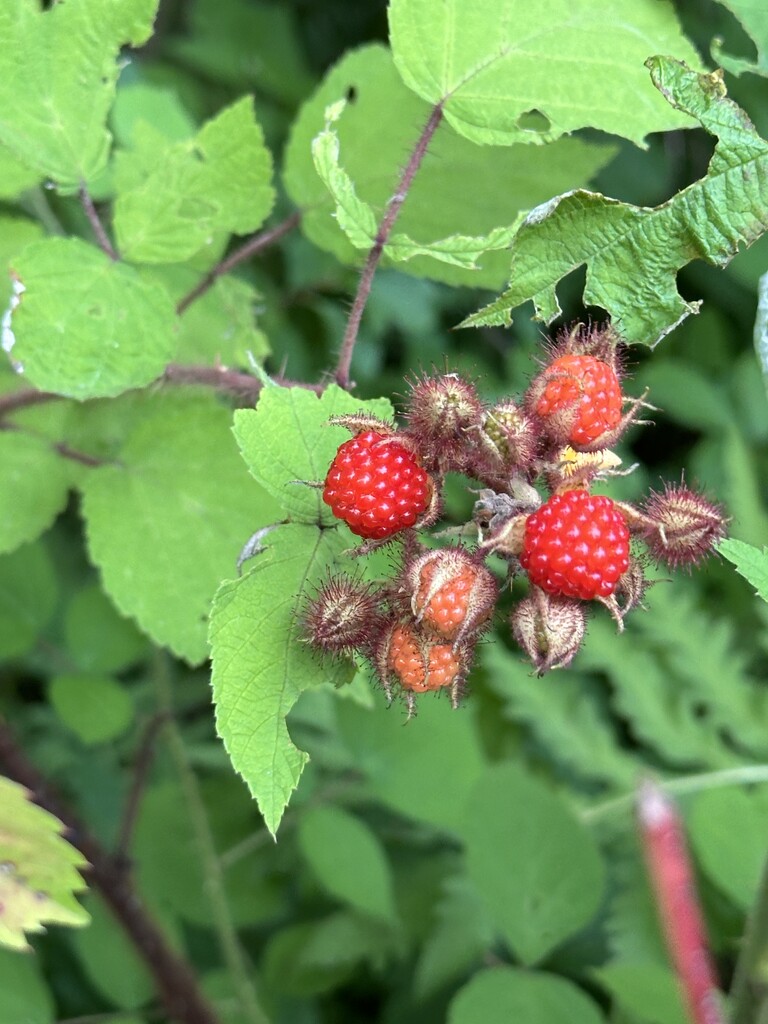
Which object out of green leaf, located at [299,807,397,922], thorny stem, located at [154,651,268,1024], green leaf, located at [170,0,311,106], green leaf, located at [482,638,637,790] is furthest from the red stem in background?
green leaf, located at [170,0,311,106]

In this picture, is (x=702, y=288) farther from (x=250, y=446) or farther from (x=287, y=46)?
(x=250, y=446)

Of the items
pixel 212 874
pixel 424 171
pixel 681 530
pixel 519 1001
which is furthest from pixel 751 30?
pixel 212 874

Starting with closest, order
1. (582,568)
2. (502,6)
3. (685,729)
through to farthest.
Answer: (582,568) → (502,6) → (685,729)

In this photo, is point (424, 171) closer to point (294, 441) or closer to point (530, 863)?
point (294, 441)

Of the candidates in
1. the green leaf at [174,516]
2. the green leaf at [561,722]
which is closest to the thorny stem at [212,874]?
the green leaf at [174,516]

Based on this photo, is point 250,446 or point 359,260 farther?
point 359,260

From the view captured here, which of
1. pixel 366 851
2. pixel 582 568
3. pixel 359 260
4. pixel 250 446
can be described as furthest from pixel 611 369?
pixel 366 851

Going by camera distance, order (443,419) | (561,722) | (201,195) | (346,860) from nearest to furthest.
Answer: (443,419) → (201,195) → (346,860) → (561,722)
